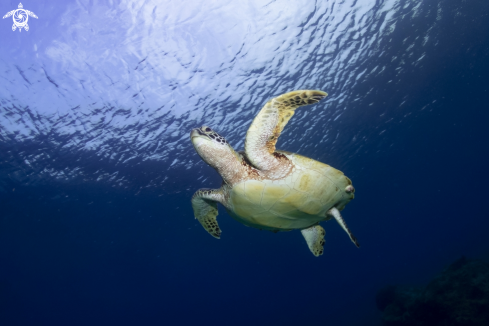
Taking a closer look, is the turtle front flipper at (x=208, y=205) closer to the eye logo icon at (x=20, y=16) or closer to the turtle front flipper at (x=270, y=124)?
the turtle front flipper at (x=270, y=124)

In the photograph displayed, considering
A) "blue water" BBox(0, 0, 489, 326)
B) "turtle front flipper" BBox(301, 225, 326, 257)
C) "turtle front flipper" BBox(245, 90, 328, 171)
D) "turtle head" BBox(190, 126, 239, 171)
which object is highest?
"blue water" BBox(0, 0, 489, 326)

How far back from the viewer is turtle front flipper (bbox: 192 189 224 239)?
4.66 m

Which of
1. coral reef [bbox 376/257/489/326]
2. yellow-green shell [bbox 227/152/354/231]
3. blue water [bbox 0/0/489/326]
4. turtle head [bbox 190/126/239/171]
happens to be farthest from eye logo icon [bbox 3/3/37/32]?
coral reef [bbox 376/257/489/326]

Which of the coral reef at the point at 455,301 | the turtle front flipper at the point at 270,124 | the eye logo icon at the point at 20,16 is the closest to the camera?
the turtle front flipper at the point at 270,124

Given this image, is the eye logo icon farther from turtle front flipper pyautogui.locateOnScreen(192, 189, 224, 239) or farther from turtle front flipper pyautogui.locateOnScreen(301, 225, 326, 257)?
turtle front flipper pyautogui.locateOnScreen(301, 225, 326, 257)

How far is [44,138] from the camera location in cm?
1187

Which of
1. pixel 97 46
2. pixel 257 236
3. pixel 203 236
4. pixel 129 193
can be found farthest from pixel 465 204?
pixel 97 46

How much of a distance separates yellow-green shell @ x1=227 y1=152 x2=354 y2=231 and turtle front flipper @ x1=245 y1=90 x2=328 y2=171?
34 centimetres

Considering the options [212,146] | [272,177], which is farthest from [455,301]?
[212,146]

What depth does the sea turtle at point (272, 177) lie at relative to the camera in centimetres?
337

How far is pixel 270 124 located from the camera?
3342 millimetres

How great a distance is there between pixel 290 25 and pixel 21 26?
27.9 ft

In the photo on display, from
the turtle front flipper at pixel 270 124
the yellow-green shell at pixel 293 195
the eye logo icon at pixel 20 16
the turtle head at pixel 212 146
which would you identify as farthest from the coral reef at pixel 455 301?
the eye logo icon at pixel 20 16

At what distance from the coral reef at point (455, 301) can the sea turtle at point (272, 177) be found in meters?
7.32
